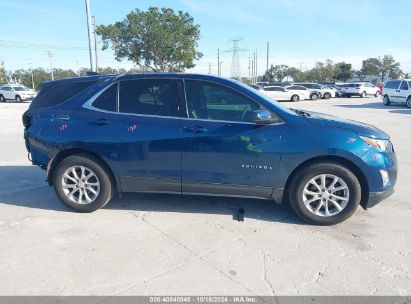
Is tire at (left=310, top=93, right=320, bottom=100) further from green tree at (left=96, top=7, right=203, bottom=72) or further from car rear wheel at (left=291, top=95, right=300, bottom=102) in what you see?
green tree at (left=96, top=7, right=203, bottom=72)

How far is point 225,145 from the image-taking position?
3.84 metres

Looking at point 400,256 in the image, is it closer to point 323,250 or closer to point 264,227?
point 323,250

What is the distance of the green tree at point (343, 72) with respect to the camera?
7725 centimetres

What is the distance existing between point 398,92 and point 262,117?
22.3m

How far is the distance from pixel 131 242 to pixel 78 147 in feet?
4.75

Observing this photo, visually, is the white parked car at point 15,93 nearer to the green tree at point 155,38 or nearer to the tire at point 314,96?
the green tree at point 155,38

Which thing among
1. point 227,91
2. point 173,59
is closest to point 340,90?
point 173,59

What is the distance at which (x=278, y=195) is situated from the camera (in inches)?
156

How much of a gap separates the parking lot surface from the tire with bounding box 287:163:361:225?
15 centimetres

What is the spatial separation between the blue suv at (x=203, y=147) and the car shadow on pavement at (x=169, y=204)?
346 millimetres

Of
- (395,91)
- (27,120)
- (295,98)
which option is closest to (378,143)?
(27,120)

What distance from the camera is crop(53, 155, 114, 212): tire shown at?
13.8 feet

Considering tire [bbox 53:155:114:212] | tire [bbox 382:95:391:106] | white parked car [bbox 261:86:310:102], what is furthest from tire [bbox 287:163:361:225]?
white parked car [bbox 261:86:310:102]

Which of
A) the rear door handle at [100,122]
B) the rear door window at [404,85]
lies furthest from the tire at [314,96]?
the rear door handle at [100,122]
